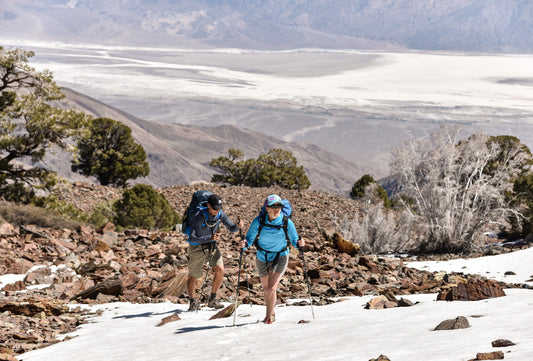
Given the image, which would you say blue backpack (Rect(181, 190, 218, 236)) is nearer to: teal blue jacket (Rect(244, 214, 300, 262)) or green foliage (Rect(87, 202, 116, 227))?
teal blue jacket (Rect(244, 214, 300, 262))

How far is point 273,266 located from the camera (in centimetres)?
700

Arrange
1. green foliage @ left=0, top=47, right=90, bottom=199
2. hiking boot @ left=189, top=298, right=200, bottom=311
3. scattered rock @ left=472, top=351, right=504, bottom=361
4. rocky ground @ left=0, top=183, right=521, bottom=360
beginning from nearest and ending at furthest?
1. scattered rock @ left=472, top=351, right=504, bottom=361
2. rocky ground @ left=0, top=183, right=521, bottom=360
3. hiking boot @ left=189, top=298, right=200, bottom=311
4. green foliage @ left=0, top=47, right=90, bottom=199

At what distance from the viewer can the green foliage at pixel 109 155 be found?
43281 millimetres

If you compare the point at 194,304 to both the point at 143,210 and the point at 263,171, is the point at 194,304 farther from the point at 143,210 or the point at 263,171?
the point at 263,171

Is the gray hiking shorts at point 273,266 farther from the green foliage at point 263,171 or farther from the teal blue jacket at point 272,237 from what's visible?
the green foliage at point 263,171

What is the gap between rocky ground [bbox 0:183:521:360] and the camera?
792 cm

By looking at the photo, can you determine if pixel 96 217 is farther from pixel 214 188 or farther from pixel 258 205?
pixel 214 188

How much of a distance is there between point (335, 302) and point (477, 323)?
3.17m

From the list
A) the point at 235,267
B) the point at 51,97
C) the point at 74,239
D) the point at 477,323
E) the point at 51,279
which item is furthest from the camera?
the point at 51,97

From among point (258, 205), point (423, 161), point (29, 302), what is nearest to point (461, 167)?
A: point (423, 161)

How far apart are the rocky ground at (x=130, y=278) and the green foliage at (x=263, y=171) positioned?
3425 cm

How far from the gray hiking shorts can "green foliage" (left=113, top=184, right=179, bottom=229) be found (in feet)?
43.7

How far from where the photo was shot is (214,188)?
3173 cm

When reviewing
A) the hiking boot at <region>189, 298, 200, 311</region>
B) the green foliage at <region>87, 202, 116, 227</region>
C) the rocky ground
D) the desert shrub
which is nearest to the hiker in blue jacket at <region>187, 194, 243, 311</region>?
the hiking boot at <region>189, 298, 200, 311</region>
